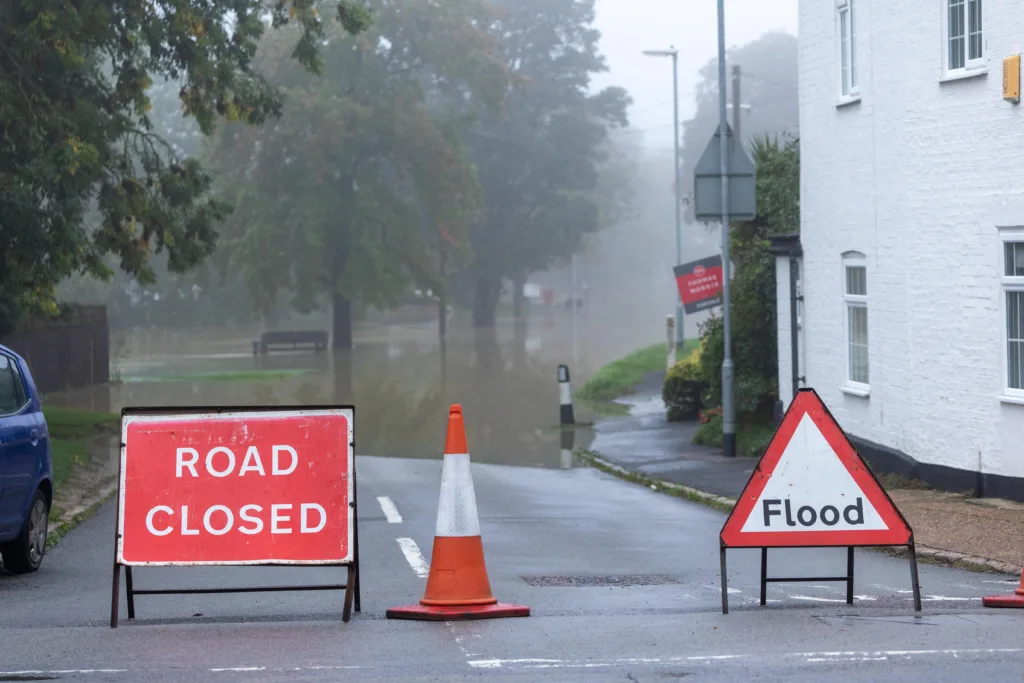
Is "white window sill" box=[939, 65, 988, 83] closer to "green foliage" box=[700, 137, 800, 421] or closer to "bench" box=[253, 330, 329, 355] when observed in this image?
"green foliage" box=[700, 137, 800, 421]

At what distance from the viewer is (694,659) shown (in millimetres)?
7184

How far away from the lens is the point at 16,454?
10898 mm

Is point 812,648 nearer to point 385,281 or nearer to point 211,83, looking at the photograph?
point 211,83

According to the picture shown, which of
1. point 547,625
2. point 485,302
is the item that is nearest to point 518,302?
point 485,302

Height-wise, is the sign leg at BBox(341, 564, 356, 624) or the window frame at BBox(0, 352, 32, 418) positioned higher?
the window frame at BBox(0, 352, 32, 418)

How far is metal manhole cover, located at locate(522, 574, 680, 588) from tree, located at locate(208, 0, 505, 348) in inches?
1754

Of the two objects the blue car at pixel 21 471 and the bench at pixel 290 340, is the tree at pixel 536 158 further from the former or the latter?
the blue car at pixel 21 471

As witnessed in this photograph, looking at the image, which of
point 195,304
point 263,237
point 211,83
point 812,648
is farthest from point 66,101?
point 195,304

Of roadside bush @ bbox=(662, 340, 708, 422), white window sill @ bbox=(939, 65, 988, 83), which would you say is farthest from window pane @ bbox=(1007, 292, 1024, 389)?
roadside bush @ bbox=(662, 340, 708, 422)

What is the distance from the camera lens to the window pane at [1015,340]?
14477mm

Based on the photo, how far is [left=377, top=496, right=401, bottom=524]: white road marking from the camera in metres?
15.0

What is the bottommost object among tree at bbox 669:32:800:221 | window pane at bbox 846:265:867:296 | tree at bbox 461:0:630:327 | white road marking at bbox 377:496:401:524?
white road marking at bbox 377:496:401:524

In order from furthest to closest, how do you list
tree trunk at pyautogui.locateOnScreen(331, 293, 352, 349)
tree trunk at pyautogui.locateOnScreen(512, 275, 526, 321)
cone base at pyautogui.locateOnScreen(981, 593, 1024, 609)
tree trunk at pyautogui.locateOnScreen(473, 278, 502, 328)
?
tree trunk at pyautogui.locateOnScreen(512, 275, 526, 321), tree trunk at pyautogui.locateOnScreen(473, 278, 502, 328), tree trunk at pyautogui.locateOnScreen(331, 293, 352, 349), cone base at pyautogui.locateOnScreen(981, 593, 1024, 609)

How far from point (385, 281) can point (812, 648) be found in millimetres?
49433
